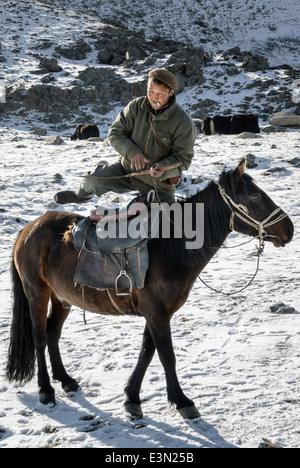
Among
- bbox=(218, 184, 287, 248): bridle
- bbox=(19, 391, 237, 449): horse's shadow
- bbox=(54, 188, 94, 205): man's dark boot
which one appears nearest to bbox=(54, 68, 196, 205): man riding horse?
bbox=(54, 188, 94, 205): man's dark boot

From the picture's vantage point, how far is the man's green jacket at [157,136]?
11.4ft

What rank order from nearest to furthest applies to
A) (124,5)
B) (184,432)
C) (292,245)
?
1. (184,432)
2. (292,245)
3. (124,5)

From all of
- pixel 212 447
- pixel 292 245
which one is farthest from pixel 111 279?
pixel 292 245

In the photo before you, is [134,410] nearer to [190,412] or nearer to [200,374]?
[190,412]

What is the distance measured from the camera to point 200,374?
13.2 ft

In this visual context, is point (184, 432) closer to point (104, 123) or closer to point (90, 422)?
point (90, 422)

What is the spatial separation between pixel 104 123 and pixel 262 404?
67.6 ft

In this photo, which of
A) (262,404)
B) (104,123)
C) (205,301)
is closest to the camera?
(262,404)

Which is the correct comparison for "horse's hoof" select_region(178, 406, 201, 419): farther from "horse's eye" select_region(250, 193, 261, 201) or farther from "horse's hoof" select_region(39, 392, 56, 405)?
"horse's eye" select_region(250, 193, 261, 201)

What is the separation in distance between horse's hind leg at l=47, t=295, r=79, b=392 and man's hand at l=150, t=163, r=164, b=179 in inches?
62.5

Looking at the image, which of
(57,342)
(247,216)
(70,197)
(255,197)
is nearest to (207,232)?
(247,216)

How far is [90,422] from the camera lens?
344 cm

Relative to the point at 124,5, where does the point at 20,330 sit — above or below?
below

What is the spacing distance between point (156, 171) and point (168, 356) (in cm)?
135
